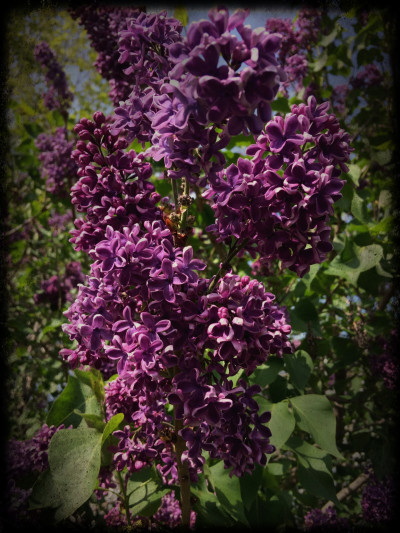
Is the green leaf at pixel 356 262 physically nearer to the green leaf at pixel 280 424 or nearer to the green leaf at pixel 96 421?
the green leaf at pixel 280 424

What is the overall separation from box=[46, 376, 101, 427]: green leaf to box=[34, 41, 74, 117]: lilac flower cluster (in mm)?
2490

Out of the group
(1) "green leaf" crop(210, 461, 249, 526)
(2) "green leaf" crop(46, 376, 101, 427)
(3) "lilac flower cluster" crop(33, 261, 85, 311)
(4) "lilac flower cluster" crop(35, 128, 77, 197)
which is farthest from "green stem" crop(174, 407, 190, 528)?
(3) "lilac flower cluster" crop(33, 261, 85, 311)

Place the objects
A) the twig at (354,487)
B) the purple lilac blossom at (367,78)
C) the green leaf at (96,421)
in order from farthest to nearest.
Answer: the purple lilac blossom at (367,78)
the twig at (354,487)
the green leaf at (96,421)

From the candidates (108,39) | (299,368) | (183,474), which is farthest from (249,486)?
(108,39)

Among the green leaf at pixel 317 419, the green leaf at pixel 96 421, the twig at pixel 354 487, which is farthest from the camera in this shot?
the twig at pixel 354 487

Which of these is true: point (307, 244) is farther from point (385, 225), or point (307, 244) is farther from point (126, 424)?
point (385, 225)

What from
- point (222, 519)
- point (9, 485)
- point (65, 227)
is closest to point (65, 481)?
point (9, 485)

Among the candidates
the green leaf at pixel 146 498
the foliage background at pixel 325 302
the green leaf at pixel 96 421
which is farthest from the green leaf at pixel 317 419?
the green leaf at pixel 96 421

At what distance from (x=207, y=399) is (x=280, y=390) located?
2.65 ft

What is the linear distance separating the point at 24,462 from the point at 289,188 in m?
1.29

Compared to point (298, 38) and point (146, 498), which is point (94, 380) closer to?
point (146, 498)

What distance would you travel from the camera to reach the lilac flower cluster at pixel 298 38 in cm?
273

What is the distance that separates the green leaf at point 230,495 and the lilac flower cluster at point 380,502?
1090 mm

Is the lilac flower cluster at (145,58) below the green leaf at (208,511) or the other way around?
the other way around
